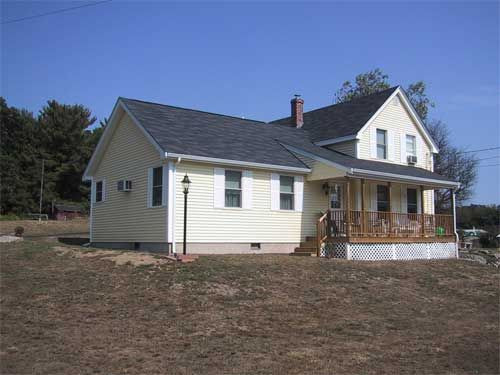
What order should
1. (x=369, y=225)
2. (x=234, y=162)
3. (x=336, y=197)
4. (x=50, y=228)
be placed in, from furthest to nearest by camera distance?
(x=50, y=228)
(x=336, y=197)
(x=369, y=225)
(x=234, y=162)

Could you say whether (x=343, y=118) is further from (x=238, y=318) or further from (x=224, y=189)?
(x=238, y=318)

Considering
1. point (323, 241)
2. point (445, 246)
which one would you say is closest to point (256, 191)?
point (323, 241)

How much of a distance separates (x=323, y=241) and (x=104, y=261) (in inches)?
316

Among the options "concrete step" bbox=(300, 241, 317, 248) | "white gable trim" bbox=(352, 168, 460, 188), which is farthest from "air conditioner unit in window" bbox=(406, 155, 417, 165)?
"concrete step" bbox=(300, 241, 317, 248)

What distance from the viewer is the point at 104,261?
49.4ft

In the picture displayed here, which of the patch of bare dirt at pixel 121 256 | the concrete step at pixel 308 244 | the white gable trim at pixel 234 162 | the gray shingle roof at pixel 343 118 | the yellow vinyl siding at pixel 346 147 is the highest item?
the gray shingle roof at pixel 343 118

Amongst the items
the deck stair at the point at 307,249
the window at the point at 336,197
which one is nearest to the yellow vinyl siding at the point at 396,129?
the window at the point at 336,197

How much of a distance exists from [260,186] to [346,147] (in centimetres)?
580

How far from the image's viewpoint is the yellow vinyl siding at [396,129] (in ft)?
76.4

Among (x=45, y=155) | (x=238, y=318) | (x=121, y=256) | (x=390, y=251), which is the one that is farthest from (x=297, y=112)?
(x=45, y=155)

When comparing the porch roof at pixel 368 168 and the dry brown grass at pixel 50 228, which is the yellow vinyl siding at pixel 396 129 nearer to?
the porch roof at pixel 368 168

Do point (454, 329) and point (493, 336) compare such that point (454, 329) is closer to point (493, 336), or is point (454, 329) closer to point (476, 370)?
point (493, 336)

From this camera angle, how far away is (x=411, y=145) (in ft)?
83.6

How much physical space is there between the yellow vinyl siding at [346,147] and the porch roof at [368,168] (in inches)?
10.2
